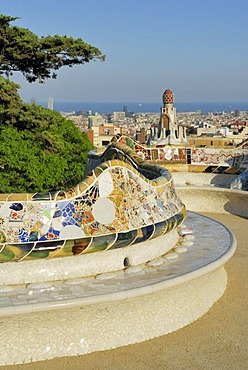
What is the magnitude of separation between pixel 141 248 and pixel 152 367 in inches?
72.6

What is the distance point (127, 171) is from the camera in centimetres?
686

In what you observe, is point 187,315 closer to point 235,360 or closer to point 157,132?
point 235,360

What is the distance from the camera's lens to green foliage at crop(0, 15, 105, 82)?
466 inches

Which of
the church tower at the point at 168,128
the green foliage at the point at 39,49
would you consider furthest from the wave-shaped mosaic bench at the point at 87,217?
the church tower at the point at 168,128

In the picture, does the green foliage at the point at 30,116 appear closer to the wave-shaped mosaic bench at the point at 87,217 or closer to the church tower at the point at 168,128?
Answer: the church tower at the point at 168,128

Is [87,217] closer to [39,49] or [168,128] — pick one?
[39,49]

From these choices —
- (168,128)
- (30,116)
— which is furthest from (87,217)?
(168,128)

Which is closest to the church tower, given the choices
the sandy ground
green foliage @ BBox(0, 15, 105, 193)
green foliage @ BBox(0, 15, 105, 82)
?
green foliage @ BBox(0, 15, 105, 193)

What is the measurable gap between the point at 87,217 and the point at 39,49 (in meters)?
7.15

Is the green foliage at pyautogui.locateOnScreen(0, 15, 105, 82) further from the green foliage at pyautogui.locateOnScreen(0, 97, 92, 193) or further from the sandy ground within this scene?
the sandy ground

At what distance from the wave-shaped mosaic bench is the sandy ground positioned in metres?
1.28

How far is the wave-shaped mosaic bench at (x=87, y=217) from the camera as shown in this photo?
595 centimetres

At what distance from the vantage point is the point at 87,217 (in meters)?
6.30

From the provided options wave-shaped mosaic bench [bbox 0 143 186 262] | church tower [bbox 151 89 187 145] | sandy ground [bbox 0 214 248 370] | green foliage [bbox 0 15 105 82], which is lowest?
sandy ground [bbox 0 214 248 370]
